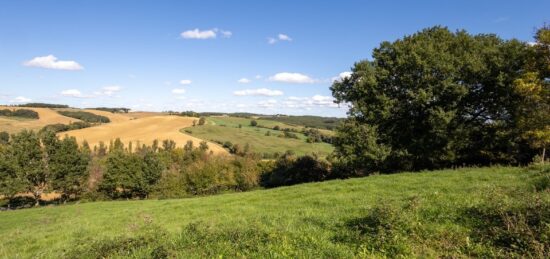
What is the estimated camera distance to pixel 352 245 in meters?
7.05

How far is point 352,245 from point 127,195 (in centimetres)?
6952

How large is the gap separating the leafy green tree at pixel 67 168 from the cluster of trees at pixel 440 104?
176 feet

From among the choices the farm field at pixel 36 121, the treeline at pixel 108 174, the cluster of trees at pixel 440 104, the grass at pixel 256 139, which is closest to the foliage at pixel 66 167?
the treeline at pixel 108 174

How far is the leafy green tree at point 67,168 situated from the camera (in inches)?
2574

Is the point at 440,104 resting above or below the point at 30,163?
above

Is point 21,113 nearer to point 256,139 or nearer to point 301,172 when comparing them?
point 256,139

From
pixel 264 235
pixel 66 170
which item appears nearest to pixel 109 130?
pixel 66 170

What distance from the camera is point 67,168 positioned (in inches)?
2608

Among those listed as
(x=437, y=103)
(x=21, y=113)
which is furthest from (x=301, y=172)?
(x=21, y=113)

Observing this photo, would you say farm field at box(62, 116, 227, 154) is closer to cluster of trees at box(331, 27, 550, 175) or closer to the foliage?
the foliage

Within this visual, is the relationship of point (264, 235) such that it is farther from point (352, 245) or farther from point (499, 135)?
point (499, 135)

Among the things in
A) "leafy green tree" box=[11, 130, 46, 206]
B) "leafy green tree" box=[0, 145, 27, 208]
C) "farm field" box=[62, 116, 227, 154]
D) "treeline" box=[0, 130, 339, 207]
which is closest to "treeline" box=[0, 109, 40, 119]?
"farm field" box=[62, 116, 227, 154]

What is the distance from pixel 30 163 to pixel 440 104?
2559 inches

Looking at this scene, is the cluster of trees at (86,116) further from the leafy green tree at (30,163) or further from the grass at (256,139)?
the leafy green tree at (30,163)
